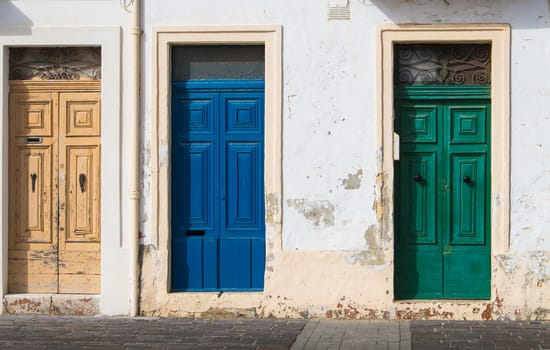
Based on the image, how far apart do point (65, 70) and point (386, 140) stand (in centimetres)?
367

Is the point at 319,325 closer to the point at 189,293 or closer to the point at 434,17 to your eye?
the point at 189,293

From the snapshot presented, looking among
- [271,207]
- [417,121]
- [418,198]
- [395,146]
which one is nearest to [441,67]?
[417,121]

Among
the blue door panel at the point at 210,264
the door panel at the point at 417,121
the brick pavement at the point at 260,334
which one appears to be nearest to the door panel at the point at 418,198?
the door panel at the point at 417,121

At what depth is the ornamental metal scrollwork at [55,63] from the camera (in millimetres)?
11039

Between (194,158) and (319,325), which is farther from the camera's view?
(194,158)

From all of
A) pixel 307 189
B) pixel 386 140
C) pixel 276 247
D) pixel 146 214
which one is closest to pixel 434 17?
pixel 386 140

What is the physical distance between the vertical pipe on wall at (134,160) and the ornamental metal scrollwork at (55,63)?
0.57 metres

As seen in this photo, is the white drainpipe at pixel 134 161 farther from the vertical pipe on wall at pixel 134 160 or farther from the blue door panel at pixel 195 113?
the blue door panel at pixel 195 113

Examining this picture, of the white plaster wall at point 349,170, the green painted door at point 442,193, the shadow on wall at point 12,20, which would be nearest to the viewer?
the white plaster wall at point 349,170

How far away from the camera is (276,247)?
1056cm

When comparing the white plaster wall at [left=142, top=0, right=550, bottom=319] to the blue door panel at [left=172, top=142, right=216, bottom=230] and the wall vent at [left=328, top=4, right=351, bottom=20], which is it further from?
the blue door panel at [left=172, top=142, right=216, bottom=230]

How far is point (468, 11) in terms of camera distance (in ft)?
34.3

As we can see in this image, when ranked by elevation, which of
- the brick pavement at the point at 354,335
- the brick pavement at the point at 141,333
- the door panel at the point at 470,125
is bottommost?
the brick pavement at the point at 141,333

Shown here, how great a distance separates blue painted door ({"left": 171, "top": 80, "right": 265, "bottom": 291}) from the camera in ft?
35.3
